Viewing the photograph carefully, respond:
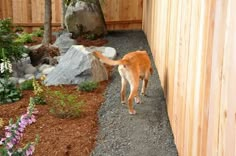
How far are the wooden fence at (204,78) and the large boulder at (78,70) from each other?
2.08m

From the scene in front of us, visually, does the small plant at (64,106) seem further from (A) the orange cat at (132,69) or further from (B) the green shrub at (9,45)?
(B) the green shrub at (9,45)

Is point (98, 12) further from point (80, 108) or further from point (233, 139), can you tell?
point (233, 139)

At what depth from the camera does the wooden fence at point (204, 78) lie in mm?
2092

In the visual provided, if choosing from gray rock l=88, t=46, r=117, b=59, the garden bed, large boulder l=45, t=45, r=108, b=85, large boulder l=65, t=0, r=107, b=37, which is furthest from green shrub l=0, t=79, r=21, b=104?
large boulder l=65, t=0, r=107, b=37

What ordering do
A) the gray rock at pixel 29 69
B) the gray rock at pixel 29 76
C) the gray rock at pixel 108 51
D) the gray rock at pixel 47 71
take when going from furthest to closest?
the gray rock at pixel 108 51, the gray rock at pixel 29 69, the gray rock at pixel 47 71, the gray rock at pixel 29 76

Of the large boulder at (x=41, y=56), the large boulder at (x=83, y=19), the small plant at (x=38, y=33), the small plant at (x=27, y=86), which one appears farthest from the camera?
the small plant at (x=38, y=33)

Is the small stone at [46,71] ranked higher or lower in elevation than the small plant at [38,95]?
lower

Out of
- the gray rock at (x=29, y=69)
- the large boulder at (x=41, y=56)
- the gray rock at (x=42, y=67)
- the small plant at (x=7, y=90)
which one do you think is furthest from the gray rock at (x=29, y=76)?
the small plant at (x=7, y=90)

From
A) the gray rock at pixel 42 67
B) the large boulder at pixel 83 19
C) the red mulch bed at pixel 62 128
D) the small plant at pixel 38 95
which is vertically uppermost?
the large boulder at pixel 83 19

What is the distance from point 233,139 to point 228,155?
13cm

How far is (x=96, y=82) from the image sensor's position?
6.41 m

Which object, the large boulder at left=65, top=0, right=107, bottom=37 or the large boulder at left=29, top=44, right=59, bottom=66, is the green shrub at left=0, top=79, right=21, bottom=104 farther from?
the large boulder at left=65, top=0, right=107, bottom=37

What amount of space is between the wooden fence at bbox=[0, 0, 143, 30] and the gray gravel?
4.73 metres

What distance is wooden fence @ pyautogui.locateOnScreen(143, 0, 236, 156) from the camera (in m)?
2.09
